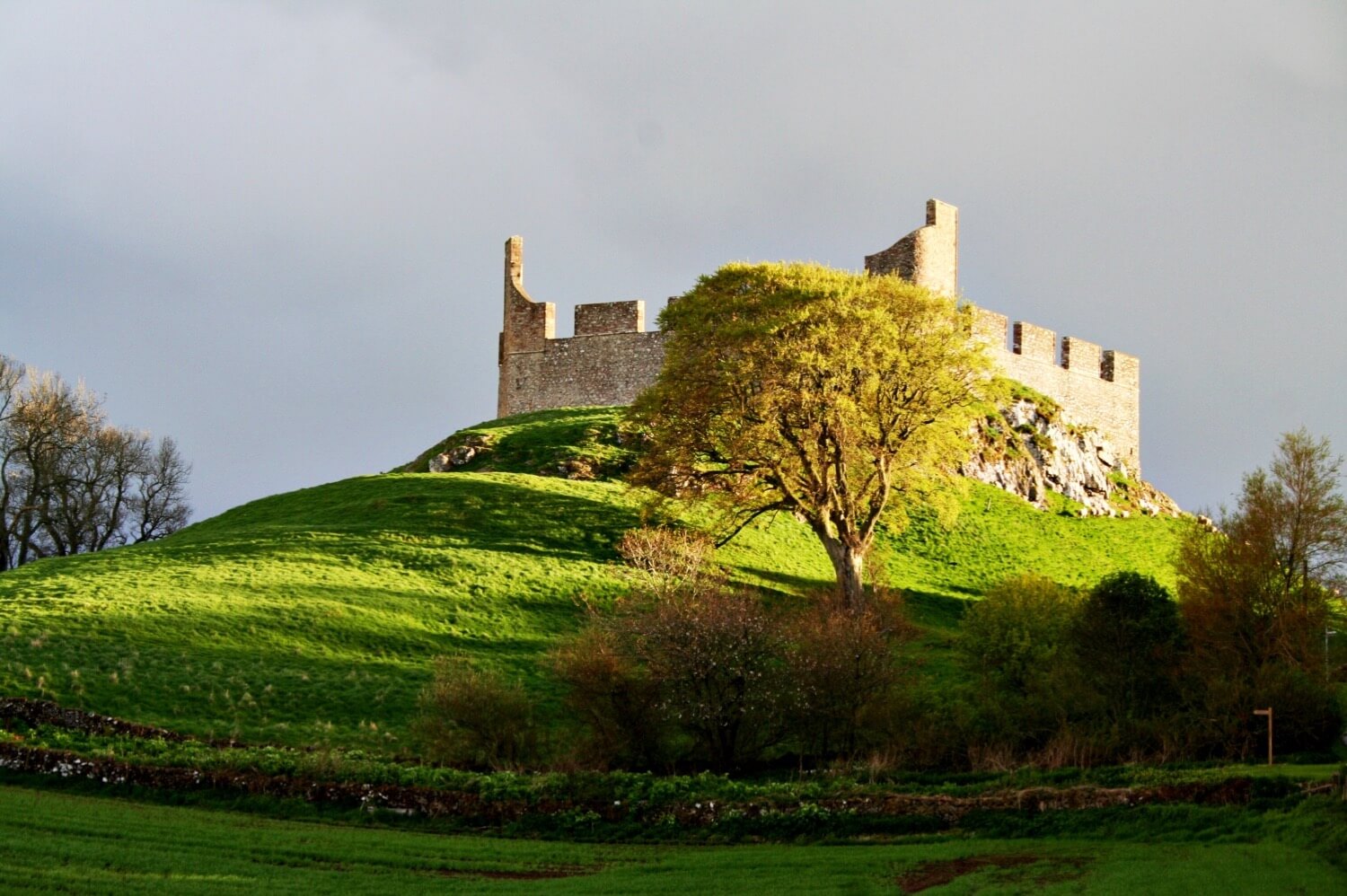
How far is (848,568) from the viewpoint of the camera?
3956 cm

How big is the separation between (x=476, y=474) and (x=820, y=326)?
19.0 m

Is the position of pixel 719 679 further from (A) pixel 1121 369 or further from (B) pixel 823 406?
(A) pixel 1121 369

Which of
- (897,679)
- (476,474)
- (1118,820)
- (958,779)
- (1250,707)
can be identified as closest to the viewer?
(1118,820)

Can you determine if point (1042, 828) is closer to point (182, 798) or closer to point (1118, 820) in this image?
point (1118, 820)

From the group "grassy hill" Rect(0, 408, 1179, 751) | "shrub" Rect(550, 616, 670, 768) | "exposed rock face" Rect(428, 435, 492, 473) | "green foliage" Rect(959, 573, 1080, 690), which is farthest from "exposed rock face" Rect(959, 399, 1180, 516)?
"shrub" Rect(550, 616, 670, 768)

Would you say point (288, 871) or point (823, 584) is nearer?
point (288, 871)

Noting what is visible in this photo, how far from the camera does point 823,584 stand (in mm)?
45406

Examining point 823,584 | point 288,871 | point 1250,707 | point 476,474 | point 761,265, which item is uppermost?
point 761,265

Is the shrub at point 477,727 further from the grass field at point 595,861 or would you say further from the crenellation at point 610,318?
the crenellation at point 610,318

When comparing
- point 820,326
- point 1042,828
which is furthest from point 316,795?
point 820,326

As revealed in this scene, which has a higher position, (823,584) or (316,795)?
(823,584)

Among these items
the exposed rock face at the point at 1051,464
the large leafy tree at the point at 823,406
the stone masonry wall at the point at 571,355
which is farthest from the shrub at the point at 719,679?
the stone masonry wall at the point at 571,355

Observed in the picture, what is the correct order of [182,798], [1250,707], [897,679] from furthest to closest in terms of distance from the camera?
[897,679]
[1250,707]
[182,798]

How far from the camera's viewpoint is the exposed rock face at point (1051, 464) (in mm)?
60781
